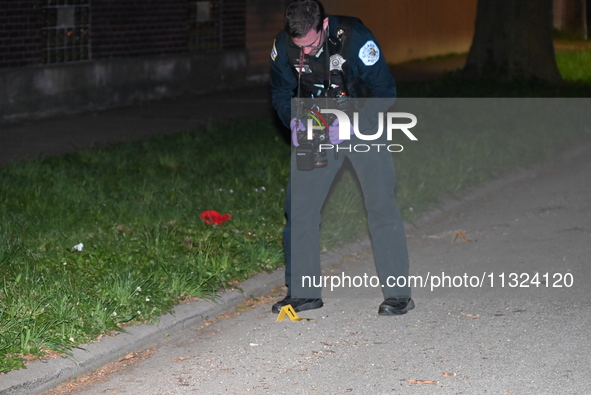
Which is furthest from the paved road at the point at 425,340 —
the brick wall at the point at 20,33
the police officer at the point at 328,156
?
the brick wall at the point at 20,33

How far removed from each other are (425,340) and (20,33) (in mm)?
10274

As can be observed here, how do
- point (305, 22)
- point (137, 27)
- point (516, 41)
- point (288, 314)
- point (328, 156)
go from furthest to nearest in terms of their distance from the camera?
point (516, 41) < point (137, 27) < point (288, 314) < point (328, 156) < point (305, 22)

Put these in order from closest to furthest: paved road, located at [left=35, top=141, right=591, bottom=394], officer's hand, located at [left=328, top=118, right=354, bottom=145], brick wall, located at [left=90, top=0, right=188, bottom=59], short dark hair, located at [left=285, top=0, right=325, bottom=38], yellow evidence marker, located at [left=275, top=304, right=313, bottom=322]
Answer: paved road, located at [left=35, top=141, right=591, bottom=394] < short dark hair, located at [left=285, top=0, right=325, bottom=38] < officer's hand, located at [left=328, top=118, right=354, bottom=145] < yellow evidence marker, located at [left=275, top=304, right=313, bottom=322] < brick wall, located at [left=90, top=0, right=188, bottom=59]

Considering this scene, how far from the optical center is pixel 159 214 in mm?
8406

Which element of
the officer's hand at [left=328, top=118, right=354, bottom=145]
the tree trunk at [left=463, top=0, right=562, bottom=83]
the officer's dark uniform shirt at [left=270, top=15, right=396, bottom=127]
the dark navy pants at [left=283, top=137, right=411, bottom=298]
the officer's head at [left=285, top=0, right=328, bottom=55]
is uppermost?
the officer's head at [left=285, top=0, right=328, bottom=55]

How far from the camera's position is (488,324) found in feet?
19.9

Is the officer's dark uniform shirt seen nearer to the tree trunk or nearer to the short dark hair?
the short dark hair

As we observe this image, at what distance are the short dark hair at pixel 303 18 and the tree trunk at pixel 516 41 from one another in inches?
587

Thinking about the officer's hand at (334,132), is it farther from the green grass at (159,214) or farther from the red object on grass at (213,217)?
the red object on grass at (213,217)

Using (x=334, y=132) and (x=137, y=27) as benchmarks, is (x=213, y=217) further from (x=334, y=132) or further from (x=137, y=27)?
(x=137, y=27)

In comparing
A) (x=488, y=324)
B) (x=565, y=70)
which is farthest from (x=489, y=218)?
(x=565, y=70)

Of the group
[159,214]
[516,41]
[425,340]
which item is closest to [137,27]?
[516,41]

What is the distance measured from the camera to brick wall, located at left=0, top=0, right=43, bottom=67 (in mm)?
14234

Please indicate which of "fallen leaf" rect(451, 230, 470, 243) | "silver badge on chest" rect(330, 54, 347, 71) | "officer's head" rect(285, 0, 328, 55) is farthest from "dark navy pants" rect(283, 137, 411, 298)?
"fallen leaf" rect(451, 230, 470, 243)
